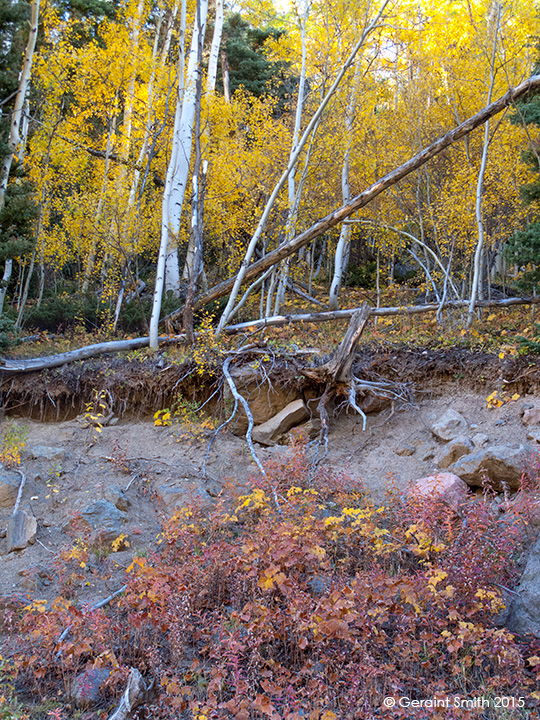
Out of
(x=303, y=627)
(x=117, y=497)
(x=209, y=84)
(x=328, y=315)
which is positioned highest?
(x=209, y=84)

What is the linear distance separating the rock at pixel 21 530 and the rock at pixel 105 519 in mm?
528

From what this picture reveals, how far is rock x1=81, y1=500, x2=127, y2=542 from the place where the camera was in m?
5.25

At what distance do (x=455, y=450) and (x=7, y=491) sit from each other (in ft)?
18.2

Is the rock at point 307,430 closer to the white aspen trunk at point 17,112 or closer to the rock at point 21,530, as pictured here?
the rock at point 21,530

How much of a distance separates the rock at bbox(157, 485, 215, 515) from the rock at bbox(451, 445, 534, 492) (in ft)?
9.88

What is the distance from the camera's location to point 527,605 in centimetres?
386

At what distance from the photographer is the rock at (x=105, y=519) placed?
5254 millimetres

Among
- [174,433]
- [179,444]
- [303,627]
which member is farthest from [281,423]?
[303,627]

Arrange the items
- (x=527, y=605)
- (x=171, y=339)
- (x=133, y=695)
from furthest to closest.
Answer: (x=171, y=339) → (x=527, y=605) → (x=133, y=695)

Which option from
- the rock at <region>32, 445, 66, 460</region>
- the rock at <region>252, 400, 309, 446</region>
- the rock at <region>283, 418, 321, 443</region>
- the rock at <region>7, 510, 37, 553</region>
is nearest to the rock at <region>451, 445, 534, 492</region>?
the rock at <region>283, 418, 321, 443</region>

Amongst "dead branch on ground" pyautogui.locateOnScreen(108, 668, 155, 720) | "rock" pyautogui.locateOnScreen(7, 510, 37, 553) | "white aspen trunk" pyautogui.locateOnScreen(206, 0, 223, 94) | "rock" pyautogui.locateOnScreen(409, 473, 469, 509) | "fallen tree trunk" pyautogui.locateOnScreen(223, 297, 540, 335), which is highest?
"white aspen trunk" pyautogui.locateOnScreen(206, 0, 223, 94)

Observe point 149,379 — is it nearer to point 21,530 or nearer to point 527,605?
point 21,530

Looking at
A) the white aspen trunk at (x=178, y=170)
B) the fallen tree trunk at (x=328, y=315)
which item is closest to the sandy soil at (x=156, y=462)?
the fallen tree trunk at (x=328, y=315)

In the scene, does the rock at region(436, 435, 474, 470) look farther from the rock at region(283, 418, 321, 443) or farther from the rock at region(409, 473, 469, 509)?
the rock at region(283, 418, 321, 443)
